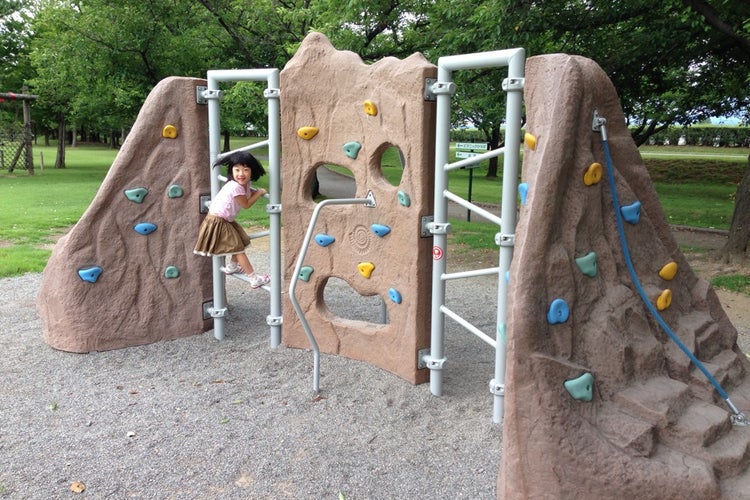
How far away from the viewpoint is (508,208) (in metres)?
3.55

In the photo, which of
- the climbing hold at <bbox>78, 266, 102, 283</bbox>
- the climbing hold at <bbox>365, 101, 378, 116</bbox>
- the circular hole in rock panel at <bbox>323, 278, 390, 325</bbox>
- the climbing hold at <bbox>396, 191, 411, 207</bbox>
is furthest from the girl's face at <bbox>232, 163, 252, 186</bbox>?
the circular hole in rock panel at <bbox>323, 278, 390, 325</bbox>

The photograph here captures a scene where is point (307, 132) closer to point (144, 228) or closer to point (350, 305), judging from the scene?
point (144, 228)

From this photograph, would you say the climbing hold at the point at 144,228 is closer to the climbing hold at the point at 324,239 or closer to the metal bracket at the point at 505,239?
the climbing hold at the point at 324,239

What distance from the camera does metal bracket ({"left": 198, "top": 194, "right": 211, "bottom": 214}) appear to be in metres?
5.26

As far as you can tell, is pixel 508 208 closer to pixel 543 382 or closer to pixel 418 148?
pixel 418 148

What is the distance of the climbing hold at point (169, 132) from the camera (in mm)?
5164

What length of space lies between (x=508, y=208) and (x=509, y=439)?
131cm

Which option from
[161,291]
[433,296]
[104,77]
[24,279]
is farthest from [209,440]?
[104,77]

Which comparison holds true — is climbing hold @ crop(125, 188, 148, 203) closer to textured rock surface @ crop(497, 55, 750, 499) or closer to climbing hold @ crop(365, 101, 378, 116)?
climbing hold @ crop(365, 101, 378, 116)

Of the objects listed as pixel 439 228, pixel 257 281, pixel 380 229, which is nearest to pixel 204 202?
pixel 257 281

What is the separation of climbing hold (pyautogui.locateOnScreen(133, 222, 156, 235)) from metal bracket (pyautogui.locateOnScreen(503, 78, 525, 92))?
3.05 m

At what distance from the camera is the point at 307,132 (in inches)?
185

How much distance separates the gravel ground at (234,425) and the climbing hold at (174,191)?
1.16 m

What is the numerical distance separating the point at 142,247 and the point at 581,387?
369 centimetres
